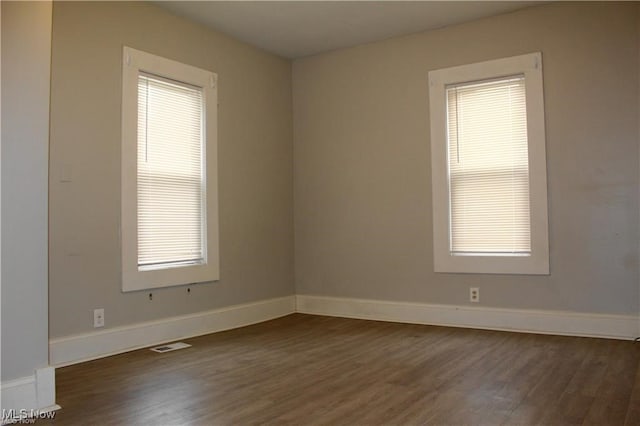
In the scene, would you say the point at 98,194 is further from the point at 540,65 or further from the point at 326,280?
the point at 540,65

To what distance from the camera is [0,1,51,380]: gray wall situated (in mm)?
2406

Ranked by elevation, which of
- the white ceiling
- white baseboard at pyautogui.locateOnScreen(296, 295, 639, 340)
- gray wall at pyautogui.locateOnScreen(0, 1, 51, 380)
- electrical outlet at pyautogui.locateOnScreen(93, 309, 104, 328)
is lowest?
white baseboard at pyautogui.locateOnScreen(296, 295, 639, 340)

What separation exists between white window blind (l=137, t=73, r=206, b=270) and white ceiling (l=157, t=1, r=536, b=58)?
67cm

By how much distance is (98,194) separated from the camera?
3723 mm

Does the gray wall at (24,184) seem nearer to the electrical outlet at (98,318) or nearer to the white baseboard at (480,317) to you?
the electrical outlet at (98,318)

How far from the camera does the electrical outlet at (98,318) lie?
3.66m

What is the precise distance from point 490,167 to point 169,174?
2.77 m

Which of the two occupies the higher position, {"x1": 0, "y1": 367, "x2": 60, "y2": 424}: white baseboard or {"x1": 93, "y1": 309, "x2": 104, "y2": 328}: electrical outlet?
{"x1": 93, "y1": 309, "x2": 104, "y2": 328}: electrical outlet

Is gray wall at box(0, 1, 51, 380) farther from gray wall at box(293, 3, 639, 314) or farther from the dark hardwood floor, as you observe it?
gray wall at box(293, 3, 639, 314)

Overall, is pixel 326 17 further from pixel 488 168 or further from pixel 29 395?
pixel 29 395

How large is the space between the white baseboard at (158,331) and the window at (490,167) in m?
1.77

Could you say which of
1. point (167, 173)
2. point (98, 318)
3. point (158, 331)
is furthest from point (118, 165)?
point (158, 331)

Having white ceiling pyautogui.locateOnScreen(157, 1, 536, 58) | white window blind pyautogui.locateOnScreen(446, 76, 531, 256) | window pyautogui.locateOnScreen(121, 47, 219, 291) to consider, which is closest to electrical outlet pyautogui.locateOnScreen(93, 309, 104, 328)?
window pyautogui.locateOnScreen(121, 47, 219, 291)

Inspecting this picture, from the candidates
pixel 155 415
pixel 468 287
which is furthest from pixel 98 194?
pixel 468 287
